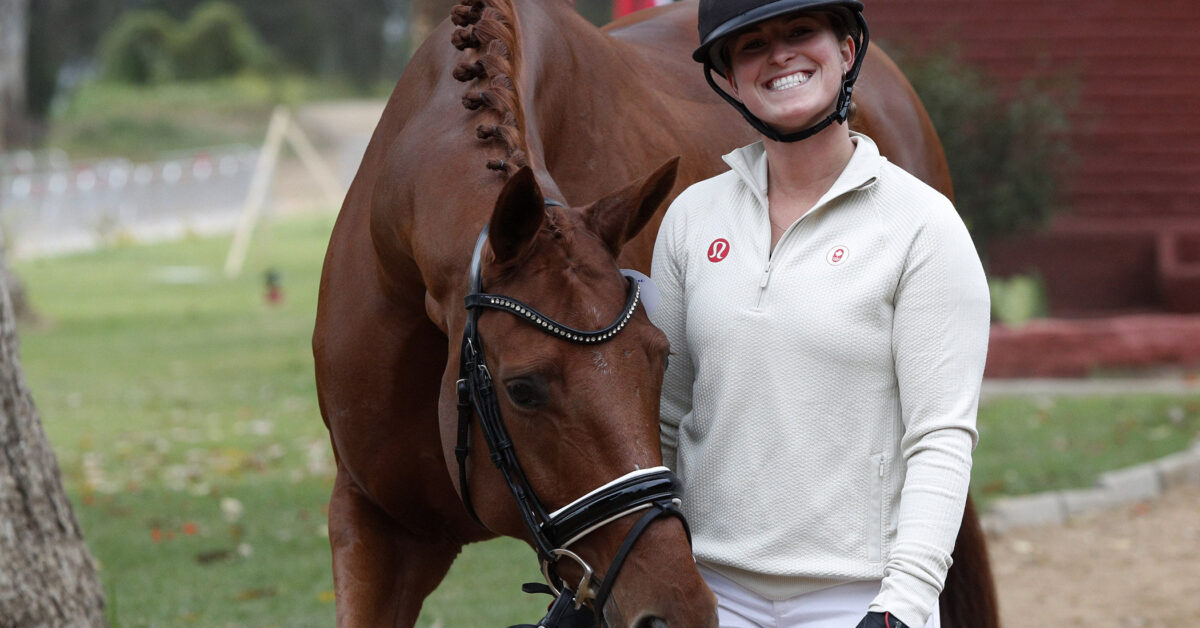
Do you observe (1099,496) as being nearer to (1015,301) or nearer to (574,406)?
(1015,301)

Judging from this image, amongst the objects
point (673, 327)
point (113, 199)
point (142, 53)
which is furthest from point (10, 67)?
point (673, 327)

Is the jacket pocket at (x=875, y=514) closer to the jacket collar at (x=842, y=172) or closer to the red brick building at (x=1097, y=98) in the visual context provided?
the jacket collar at (x=842, y=172)

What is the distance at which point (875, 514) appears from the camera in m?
2.35

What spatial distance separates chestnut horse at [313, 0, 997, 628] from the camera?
2.21 metres

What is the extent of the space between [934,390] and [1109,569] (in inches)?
159

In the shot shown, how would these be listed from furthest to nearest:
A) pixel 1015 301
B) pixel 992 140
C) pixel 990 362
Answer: pixel 992 140
pixel 1015 301
pixel 990 362

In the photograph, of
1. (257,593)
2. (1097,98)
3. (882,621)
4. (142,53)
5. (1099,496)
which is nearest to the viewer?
(882,621)

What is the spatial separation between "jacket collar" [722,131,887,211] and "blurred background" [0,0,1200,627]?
2.76 meters

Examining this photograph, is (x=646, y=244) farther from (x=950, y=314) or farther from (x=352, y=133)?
(x=352, y=133)

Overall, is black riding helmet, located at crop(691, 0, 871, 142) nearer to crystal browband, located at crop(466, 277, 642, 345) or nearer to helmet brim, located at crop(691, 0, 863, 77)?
helmet brim, located at crop(691, 0, 863, 77)

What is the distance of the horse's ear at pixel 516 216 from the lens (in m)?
2.24

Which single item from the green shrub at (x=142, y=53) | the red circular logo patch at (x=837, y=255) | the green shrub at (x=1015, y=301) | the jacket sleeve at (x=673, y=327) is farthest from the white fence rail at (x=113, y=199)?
the red circular logo patch at (x=837, y=255)

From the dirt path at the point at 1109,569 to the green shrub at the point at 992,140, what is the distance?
426cm

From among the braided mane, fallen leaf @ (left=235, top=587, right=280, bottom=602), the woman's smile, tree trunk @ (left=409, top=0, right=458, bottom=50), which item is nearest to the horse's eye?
the braided mane
